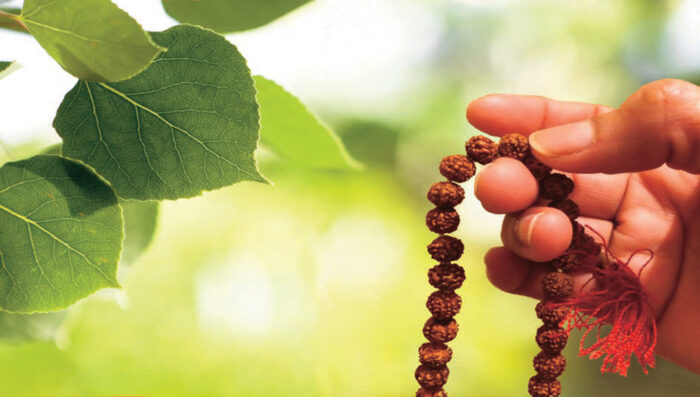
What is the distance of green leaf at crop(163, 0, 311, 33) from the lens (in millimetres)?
→ 237

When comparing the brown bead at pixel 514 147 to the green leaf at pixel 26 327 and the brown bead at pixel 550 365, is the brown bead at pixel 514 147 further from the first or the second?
the green leaf at pixel 26 327

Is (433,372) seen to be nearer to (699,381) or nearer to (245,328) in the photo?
(245,328)

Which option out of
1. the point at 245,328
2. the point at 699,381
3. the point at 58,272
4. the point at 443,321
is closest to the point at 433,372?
the point at 443,321

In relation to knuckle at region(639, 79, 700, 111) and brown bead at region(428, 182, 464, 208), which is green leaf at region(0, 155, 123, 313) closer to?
brown bead at region(428, 182, 464, 208)

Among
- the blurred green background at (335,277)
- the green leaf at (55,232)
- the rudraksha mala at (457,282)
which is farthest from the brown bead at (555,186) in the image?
the blurred green background at (335,277)

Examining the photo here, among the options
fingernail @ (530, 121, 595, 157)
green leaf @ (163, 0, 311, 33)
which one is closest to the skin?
fingernail @ (530, 121, 595, 157)

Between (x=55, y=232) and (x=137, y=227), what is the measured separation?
9 centimetres

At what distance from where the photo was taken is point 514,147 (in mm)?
291

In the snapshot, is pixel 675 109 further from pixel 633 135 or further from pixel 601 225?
pixel 601 225

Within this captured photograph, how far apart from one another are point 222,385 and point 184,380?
0.05 meters

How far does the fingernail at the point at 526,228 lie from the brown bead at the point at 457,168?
0.05m

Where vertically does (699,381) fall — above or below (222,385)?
above

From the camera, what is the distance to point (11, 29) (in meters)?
0.17

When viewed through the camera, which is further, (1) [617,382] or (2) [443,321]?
(1) [617,382]
